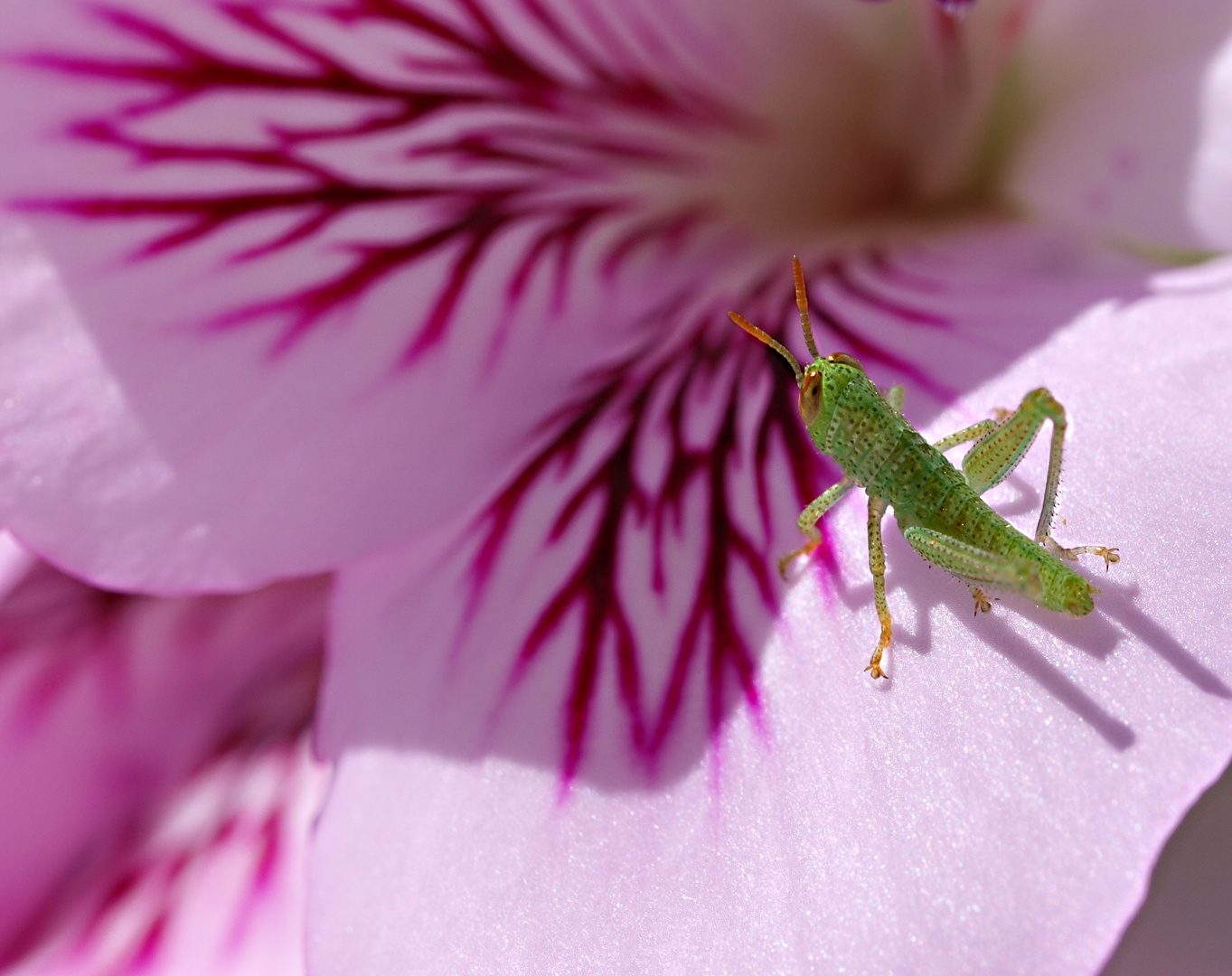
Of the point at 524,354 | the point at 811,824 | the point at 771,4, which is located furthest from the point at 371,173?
the point at 811,824

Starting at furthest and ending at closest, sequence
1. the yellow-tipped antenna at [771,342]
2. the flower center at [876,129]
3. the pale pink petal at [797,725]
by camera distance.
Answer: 1. the flower center at [876,129]
2. the yellow-tipped antenna at [771,342]
3. the pale pink petal at [797,725]

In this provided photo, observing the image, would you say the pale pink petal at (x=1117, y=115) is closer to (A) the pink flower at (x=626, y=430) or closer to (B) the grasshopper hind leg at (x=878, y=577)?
(A) the pink flower at (x=626, y=430)

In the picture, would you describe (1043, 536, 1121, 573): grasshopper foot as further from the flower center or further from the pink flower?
the flower center

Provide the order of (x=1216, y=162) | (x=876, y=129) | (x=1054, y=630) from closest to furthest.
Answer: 1. (x=1054, y=630)
2. (x=1216, y=162)
3. (x=876, y=129)

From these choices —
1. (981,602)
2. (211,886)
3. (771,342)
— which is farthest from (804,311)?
(211,886)

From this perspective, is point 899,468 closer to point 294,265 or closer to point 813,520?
point 813,520

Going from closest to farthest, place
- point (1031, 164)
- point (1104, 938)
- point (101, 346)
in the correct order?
point (1104, 938), point (101, 346), point (1031, 164)

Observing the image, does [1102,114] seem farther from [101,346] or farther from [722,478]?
[101,346]

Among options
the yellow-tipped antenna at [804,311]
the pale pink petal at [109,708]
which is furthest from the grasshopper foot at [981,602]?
the pale pink petal at [109,708]
